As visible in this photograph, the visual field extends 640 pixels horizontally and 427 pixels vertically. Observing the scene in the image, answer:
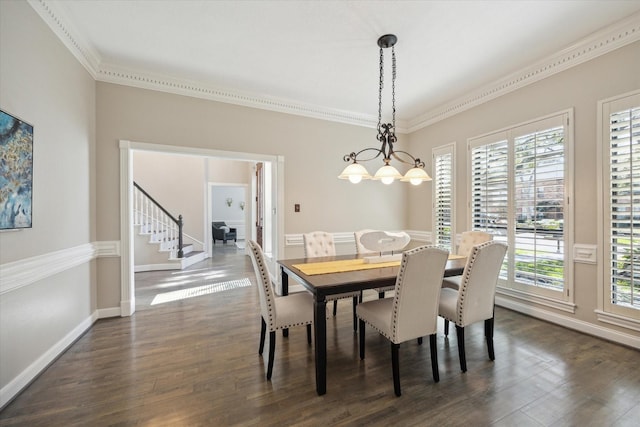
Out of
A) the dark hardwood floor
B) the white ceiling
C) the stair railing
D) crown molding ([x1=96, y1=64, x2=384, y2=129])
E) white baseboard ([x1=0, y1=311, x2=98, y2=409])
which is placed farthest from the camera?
the stair railing

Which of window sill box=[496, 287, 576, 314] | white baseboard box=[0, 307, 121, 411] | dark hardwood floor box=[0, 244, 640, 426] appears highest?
window sill box=[496, 287, 576, 314]

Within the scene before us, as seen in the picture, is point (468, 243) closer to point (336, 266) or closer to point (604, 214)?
point (604, 214)

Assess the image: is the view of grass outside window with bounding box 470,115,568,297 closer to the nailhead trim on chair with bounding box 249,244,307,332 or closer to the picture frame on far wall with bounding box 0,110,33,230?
the nailhead trim on chair with bounding box 249,244,307,332

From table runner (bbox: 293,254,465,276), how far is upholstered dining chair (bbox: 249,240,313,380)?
11.1 inches

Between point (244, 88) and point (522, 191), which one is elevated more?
point (244, 88)

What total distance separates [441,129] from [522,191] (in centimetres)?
172

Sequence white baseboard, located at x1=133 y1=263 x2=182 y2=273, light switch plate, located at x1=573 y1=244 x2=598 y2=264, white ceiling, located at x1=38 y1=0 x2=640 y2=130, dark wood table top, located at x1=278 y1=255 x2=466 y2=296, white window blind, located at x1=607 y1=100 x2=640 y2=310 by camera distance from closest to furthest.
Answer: dark wood table top, located at x1=278 y1=255 x2=466 y2=296 < white ceiling, located at x1=38 y1=0 x2=640 y2=130 < white window blind, located at x1=607 y1=100 x2=640 y2=310 < light switch plate, located at x1=573 y1=244 x2=598 y2=264 < white baseboard, located at x1=133 y1=263 x2=182 y2=273

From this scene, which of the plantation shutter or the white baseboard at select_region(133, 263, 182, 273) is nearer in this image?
the plantation shutter

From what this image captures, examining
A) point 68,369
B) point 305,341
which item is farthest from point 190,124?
point 305,341

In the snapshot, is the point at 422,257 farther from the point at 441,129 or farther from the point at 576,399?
the point at 441,129

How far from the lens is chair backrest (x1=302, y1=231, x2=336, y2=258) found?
10.6 ft

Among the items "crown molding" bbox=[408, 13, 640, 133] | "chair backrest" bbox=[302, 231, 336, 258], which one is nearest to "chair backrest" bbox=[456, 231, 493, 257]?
"chair backrest" bbox=[302, 231, 336, 258]

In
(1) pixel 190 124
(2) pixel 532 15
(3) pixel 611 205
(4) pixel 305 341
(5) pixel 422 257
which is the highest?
(2) pixel 532 15

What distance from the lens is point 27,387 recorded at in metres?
1.95
